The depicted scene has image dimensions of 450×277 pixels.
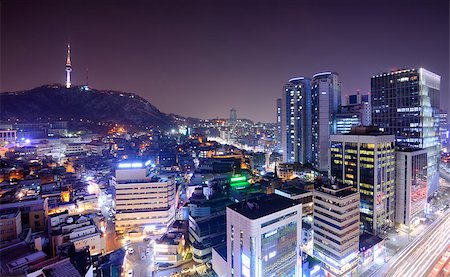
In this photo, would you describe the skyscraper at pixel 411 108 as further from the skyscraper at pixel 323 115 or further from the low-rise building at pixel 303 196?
the low-rise building at pixel 303 196

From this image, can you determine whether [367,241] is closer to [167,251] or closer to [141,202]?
[167,251]

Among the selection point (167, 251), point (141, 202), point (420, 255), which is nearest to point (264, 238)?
point (167, 251)

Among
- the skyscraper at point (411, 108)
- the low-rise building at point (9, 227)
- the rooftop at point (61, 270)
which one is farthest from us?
the skyscraper at point (411, 108)

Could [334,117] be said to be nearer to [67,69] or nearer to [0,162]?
[0,162]

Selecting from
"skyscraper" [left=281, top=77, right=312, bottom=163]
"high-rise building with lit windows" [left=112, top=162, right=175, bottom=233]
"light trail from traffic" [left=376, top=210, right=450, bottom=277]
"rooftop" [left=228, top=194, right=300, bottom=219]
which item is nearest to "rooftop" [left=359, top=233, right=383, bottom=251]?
"light trail from traffic" [left=376, top=210, right=450, bottom=277]

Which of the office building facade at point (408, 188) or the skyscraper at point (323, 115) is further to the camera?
the skyscraper at point (323, 115)

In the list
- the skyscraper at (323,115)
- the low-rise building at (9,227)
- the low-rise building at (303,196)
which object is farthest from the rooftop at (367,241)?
the low-rise building at (9,227)

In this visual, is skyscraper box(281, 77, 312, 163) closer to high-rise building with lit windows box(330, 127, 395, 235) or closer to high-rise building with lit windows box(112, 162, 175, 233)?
high-rise building with lit windows box(330, 127, 395, 235)
